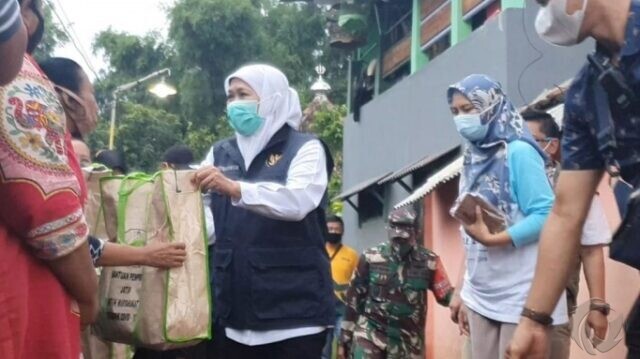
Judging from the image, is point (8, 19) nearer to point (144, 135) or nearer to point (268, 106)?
point (268, 106)

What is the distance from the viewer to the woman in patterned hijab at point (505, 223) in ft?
14.8

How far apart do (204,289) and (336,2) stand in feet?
48.8

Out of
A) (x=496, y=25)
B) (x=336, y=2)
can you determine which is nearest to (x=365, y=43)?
(x=336, y=2)

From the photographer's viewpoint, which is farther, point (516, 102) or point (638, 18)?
point (516, 102)

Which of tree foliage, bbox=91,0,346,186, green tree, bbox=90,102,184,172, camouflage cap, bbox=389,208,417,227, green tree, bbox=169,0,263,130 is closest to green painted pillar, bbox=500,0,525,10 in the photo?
camouflage cap, bbox=389,208,417,227

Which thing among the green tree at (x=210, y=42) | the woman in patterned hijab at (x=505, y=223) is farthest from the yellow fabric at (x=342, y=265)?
the green tree at (x=210, y=42)

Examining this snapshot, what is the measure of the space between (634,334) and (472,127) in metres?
2.13

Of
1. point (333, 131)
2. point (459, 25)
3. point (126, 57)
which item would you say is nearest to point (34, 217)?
point (459, 25)

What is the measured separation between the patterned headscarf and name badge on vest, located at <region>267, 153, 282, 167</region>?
841mm

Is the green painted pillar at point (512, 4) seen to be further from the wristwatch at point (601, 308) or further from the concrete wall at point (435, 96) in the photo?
the wristwatch at point (601, 308)

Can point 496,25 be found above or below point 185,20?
below

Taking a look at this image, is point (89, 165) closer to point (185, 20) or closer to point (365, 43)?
point (365, 43)

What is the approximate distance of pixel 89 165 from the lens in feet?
16.0

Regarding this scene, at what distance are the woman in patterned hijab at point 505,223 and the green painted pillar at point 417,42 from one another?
1051cm
